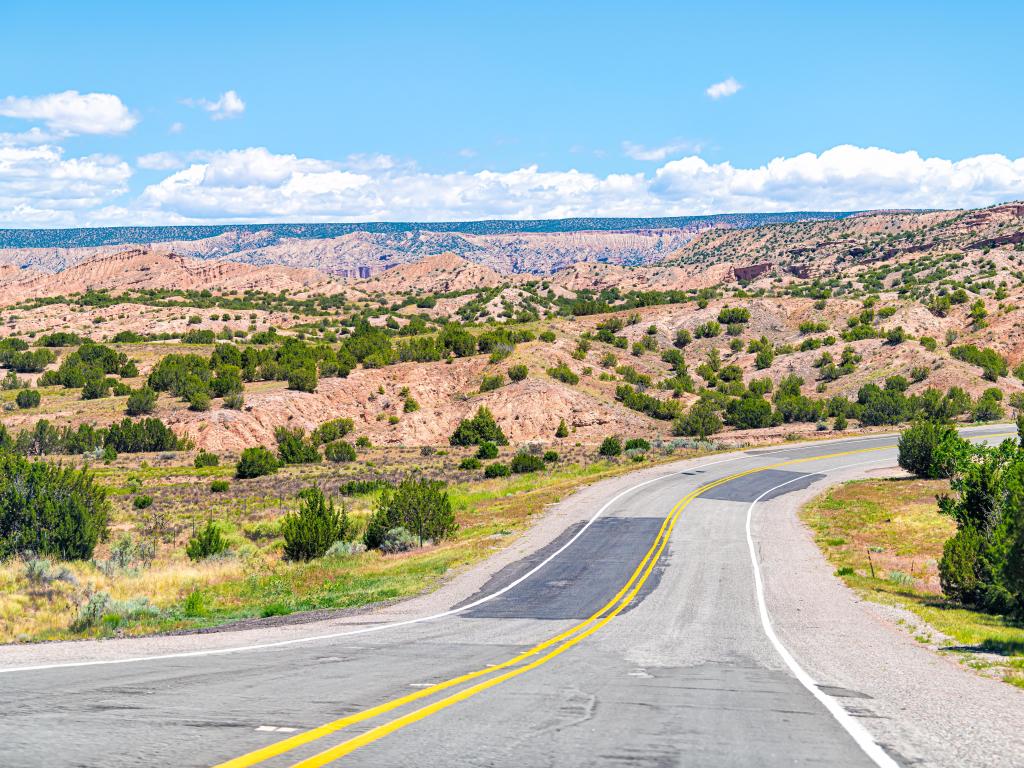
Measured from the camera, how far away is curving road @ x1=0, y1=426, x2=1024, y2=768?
6.52m

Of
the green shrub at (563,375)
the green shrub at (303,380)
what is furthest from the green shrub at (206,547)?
the green shrub at (563,375)

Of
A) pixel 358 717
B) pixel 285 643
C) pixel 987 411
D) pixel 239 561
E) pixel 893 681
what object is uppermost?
pixel 358 717

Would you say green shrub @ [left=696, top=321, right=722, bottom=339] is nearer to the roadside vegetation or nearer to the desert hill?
the roadside vegetation

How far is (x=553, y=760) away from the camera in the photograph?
6316 mm

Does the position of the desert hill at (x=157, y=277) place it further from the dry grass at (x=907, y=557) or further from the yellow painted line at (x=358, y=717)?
the yellow painted line at (x=358, y=717)

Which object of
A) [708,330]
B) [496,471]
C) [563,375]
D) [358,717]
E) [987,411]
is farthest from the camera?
[708,330]

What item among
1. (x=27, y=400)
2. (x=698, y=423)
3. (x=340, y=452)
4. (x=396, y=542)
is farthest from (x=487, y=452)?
(x=27, y=400)

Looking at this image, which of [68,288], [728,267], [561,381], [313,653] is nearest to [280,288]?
[68,288]

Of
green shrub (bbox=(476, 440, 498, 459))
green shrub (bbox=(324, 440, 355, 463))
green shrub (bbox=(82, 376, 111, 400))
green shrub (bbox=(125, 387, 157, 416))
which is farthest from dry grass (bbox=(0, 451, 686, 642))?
green shrub (bbox=(82, 376, 111, 400))

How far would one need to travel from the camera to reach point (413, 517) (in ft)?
105

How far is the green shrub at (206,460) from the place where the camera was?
56.5 m

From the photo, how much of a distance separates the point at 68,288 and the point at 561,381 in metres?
152

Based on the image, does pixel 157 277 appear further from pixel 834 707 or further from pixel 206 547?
pixel 834 707

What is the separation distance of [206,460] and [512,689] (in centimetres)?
5297
